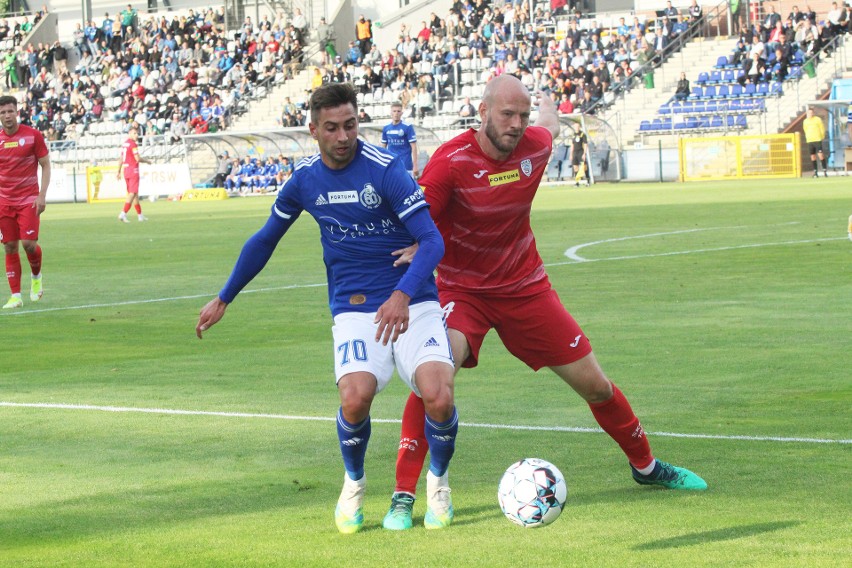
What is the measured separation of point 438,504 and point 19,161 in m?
12.0

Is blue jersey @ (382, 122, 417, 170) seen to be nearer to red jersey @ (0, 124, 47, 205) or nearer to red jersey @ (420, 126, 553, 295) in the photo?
red jersey @ (0, 124, 47, 205)

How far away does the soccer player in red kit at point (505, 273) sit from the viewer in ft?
21.9

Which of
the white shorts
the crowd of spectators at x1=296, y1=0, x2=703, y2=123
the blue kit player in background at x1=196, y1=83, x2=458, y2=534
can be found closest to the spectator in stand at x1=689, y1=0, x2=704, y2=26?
the crowd of spectators at x1=296, y1=0, x2=703, y2=123

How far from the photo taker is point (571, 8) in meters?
56.4

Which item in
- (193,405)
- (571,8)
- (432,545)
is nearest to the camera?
(432,545)

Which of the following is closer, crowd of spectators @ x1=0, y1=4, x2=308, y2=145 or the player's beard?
the player's beard

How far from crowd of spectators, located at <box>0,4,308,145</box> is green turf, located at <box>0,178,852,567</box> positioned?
4307 centimetres

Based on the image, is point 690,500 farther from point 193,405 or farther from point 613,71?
point 613,71

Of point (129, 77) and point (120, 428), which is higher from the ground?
point (129, 77)

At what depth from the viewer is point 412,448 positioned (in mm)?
6500

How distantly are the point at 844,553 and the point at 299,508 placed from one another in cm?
242

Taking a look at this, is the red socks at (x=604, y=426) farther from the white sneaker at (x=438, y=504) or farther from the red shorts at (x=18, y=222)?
the red shorts at (x=18, y=222)

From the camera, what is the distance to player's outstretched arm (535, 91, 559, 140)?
751 cm

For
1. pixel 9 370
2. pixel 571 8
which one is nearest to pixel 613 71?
pixel 571 8
